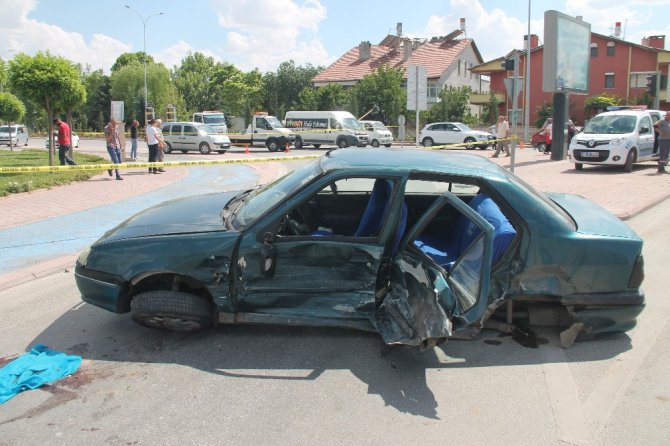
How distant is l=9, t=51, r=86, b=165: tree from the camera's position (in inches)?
619

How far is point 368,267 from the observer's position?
4.14 metres

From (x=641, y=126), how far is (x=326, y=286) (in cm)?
1677

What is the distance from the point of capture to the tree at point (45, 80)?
15.7 metres

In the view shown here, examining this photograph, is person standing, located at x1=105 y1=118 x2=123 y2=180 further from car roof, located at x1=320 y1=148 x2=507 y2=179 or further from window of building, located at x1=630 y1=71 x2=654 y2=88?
window of building, located at x1=630 y1=71 x2=654 y2=88

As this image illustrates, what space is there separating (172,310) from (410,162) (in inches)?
83.5

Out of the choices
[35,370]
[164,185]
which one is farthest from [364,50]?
[35,370]

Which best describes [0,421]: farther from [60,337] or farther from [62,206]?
[62,206]

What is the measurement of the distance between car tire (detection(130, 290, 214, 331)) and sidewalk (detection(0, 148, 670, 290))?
8.52ft

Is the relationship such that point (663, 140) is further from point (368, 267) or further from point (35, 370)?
point (35, 370)

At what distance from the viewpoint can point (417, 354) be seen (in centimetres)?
421

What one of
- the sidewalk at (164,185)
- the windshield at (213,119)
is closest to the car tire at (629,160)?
the sidewalk at (164,185)

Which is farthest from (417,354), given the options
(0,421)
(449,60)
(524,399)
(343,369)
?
(449,60)

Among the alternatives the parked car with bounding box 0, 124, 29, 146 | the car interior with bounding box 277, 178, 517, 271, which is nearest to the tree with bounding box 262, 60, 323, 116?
the parked car with bounding box 0, 124, 29, 146

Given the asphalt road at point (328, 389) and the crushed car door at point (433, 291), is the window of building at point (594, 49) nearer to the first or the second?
the asphalt road at point (328, 389)
